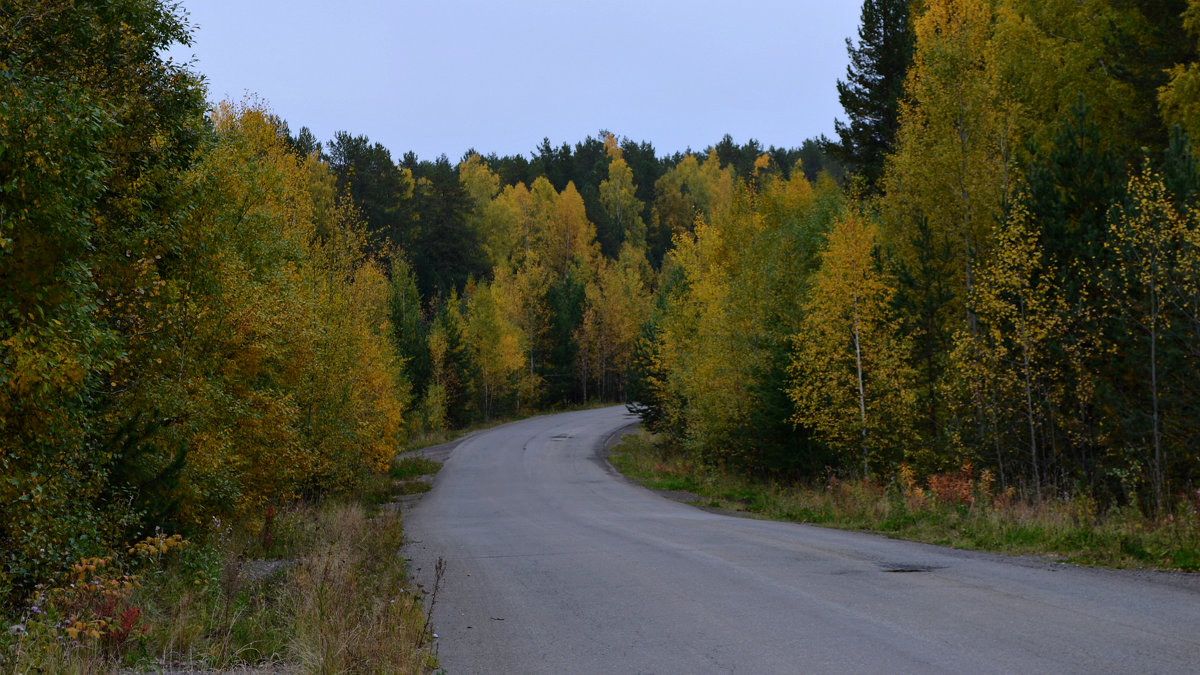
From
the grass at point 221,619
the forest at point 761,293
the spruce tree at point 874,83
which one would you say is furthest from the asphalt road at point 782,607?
the spruce tree at point 874,83

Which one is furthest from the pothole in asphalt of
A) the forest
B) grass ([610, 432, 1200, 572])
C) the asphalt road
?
the forest

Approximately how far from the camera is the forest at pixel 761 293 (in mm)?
7844

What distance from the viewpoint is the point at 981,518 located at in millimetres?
13625

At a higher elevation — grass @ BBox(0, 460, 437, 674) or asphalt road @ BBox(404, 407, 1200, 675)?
grass @ BBox(0, 460, 437, 674)

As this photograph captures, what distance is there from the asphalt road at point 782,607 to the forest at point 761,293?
4.30 metres

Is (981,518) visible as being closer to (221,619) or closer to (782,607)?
(782,607)

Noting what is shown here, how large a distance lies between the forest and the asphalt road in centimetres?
430

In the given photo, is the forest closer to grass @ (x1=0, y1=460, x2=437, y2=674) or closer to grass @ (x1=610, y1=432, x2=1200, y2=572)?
grass @ (x1=0, y1=460, x2=437, y2=674)

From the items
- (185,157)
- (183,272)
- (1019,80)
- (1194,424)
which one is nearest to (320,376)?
(183,272)

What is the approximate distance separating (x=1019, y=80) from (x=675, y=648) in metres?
26.9

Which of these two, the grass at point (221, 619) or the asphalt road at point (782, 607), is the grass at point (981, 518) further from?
the grass at point (221, 619)

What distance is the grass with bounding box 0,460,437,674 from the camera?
570cm

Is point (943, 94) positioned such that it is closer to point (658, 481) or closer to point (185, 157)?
point (658, 481)

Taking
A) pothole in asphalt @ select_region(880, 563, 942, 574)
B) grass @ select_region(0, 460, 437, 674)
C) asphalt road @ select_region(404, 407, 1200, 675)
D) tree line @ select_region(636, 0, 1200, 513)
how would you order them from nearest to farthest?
1. grass @ select_region(0, 460, 437, 674)
2. asphalt road @ select_region(404, 407, 1200, 675)
3. pothole in asphalt @ select_region(880, 563, 942, 574)
4. tree line @ select_region(636, 0, 1200, 513)
